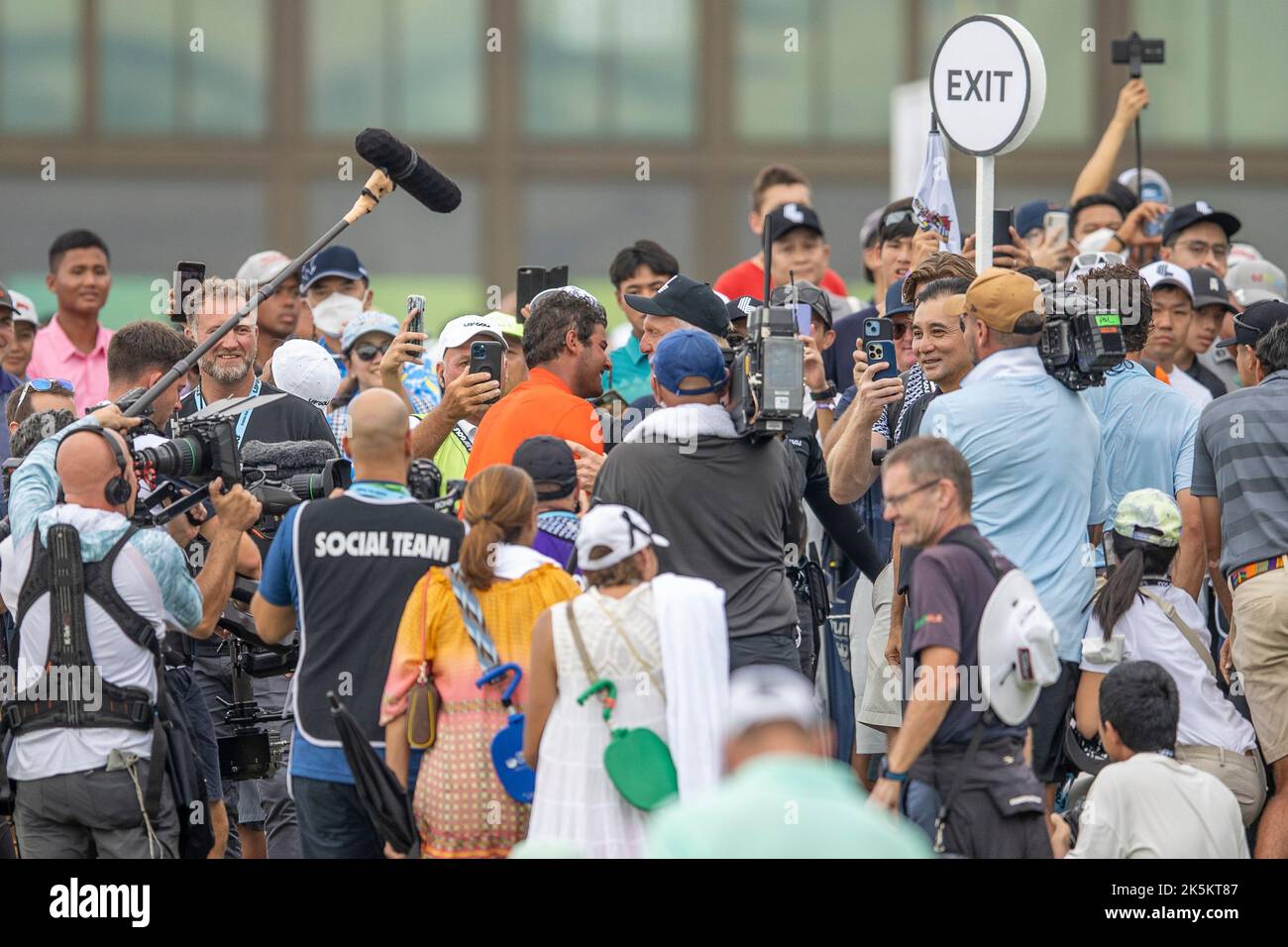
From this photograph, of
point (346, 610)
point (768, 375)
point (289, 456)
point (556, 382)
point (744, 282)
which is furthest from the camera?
point (744, 282)

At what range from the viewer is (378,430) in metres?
6.36

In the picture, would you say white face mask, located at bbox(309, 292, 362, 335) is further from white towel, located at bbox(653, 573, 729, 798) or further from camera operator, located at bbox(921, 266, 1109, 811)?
white towel, located at bbox(653, 573, 729, 798)

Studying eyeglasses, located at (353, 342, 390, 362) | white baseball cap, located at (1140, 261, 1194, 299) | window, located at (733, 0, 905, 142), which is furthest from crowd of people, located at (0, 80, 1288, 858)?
window, located at (733, 0, 905, 142)

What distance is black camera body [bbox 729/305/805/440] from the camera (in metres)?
6.61

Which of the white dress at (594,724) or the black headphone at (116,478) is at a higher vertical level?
the black headphone at (116,478)

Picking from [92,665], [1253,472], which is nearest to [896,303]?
[1253,472]

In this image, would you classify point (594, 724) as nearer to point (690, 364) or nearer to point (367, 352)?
point (690, 364)

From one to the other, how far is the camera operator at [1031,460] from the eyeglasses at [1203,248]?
3828 mm

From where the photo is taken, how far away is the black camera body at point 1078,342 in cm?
673

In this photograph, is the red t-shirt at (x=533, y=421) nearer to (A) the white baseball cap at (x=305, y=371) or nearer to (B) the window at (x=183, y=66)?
(A) the white baseball cap at (x=305, y=371)

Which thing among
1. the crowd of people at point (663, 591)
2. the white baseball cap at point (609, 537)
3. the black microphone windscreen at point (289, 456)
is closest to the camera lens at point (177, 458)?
the crowd of people at point (663, 591)

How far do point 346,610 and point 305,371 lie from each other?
258cm

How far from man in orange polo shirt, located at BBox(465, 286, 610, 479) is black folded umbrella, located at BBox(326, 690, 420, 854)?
1568 mm
